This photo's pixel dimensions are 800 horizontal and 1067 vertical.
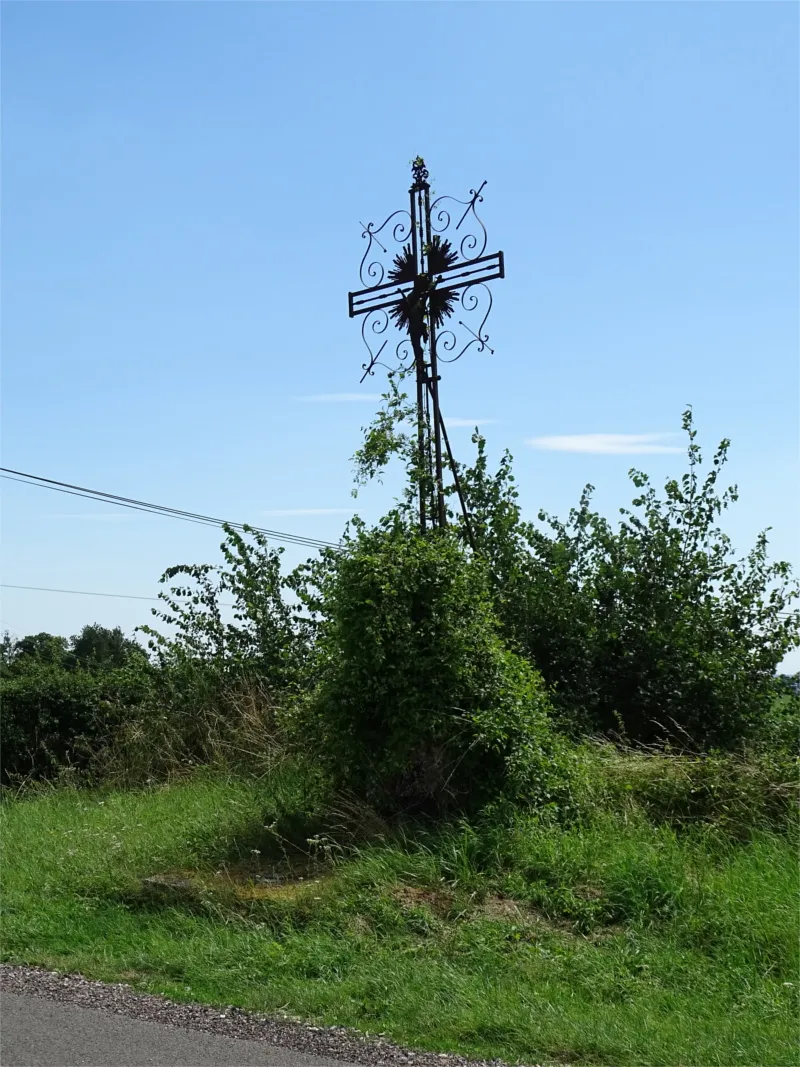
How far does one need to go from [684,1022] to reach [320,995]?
1.76 meters

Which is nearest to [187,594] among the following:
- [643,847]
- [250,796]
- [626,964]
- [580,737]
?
[250,796]

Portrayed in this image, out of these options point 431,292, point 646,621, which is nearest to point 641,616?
point 646,621

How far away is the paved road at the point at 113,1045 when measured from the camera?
412cm

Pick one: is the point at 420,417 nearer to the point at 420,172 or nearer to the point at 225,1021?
the point at 420,172

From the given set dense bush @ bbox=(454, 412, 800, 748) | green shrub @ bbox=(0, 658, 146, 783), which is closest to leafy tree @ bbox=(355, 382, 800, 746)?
dense bush @ bbox=(454, 412, 800, 748)

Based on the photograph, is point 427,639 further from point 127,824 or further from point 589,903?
point 127,824

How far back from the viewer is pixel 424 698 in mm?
7242

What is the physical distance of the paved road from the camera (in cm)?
412

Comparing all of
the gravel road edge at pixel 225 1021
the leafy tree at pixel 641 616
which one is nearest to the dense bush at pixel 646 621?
the leafy tree at pixel 641 616

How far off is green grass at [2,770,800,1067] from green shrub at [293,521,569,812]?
0.43 metres

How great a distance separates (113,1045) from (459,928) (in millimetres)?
2066

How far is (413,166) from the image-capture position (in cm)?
966

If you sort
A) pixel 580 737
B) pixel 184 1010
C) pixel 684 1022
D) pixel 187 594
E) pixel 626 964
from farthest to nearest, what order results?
pixel 187 594
pixel 580 737
pixel 626 964
pixel 184 1010
pixel 684 1022

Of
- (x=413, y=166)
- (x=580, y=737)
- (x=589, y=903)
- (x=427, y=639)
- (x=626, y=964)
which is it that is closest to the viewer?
(x=626, y=964)
